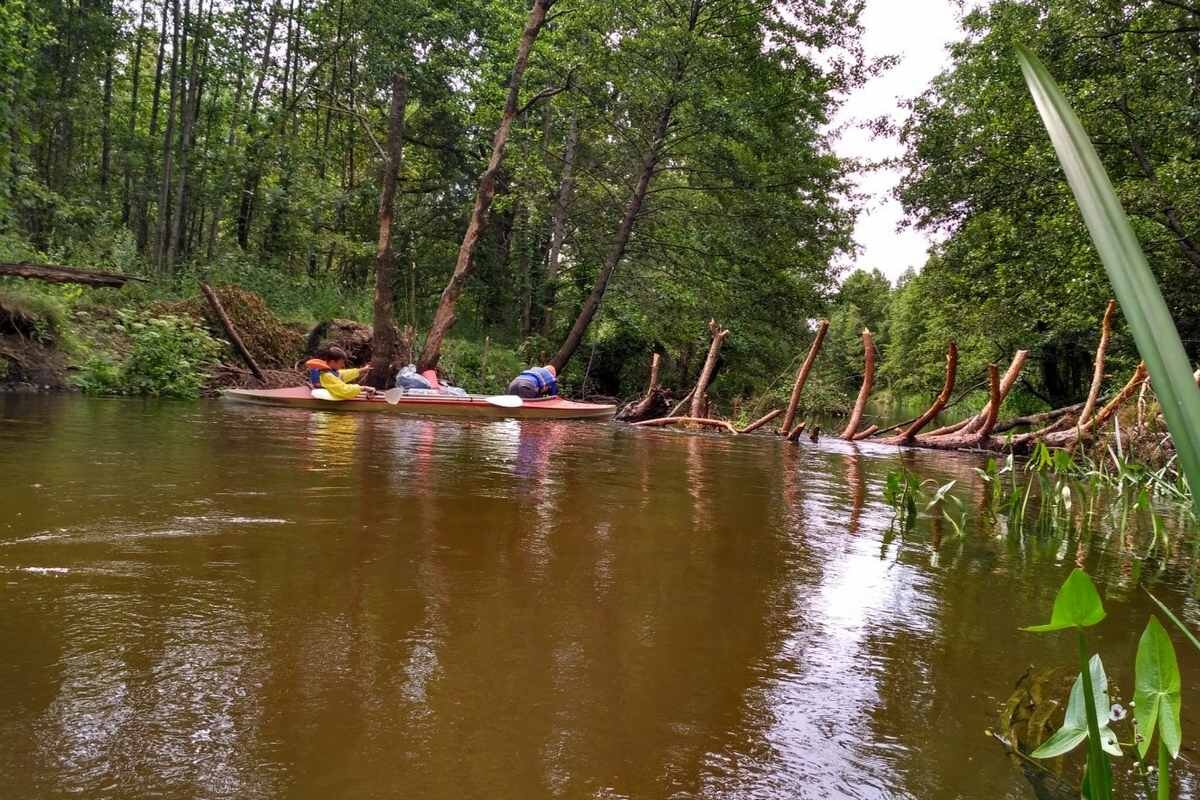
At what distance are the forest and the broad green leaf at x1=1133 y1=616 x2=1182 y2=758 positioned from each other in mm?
12637

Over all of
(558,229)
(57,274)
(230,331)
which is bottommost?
(230,331)

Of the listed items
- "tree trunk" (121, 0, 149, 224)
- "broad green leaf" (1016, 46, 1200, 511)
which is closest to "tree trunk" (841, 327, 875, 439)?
"broad green leaf" (1016, 46, 1200, 511)

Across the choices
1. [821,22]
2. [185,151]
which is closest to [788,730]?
[821,22]

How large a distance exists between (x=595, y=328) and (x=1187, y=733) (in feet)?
60.4

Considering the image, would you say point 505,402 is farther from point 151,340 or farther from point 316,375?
point 151,340

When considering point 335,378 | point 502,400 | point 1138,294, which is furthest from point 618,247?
point 1138,294

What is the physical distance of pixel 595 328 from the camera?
778 inches

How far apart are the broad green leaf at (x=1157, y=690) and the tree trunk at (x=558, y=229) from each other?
17.2 meters

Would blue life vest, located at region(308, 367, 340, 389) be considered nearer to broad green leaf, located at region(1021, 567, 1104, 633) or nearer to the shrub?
the shrub

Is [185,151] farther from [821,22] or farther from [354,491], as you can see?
[354,491]

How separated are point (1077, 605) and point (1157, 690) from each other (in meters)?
0.27

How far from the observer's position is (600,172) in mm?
18188

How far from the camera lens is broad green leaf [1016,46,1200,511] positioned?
348mm

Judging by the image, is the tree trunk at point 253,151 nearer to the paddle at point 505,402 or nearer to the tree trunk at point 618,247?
the tree trunk at point 618,247
